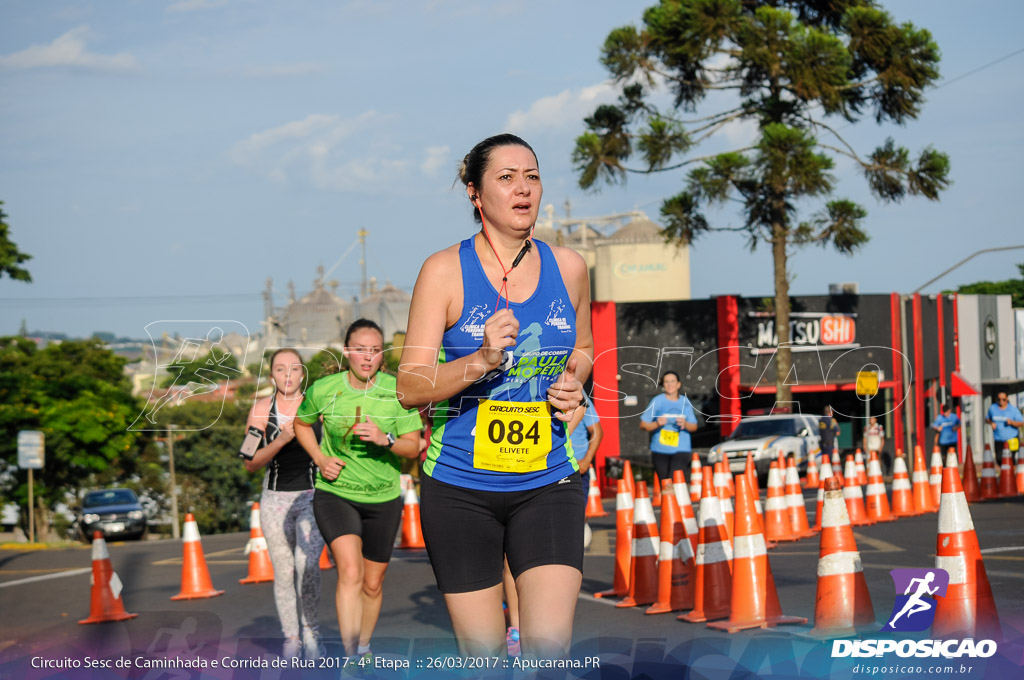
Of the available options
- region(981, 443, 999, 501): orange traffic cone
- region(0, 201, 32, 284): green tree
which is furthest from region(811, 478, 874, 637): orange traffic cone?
region(0, 201, 32, 284): green tree

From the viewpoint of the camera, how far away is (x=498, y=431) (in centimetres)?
352

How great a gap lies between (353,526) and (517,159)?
10.7 feet

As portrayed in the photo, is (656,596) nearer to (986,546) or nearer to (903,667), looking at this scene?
(903,667)

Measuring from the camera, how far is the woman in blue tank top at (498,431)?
136 inches

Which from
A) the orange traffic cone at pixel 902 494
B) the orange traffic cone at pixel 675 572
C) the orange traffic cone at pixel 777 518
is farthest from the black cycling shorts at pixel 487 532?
the orange traffic cone at pixel 902 494

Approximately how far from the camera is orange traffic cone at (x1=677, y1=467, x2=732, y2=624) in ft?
23.5

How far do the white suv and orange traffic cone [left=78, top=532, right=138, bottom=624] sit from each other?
563 inches

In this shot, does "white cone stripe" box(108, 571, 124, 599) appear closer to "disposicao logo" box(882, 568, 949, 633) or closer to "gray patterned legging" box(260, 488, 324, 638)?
"gray patterned legging" box(260, 488, 324, 638)

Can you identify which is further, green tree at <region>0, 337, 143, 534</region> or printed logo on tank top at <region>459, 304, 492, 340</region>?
green tree at <region>0, 337, 143, 534</region>

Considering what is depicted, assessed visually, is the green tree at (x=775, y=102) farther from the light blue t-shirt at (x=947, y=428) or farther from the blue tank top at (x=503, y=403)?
the blue tank top at (x=503, y=403)

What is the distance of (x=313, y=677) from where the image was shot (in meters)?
6.04

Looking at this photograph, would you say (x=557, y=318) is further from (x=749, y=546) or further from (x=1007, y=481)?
(x=1007, y=481)

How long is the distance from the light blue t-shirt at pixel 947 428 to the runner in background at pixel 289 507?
15.5 meters

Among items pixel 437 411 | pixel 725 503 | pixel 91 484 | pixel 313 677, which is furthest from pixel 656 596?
pixel 91 484
